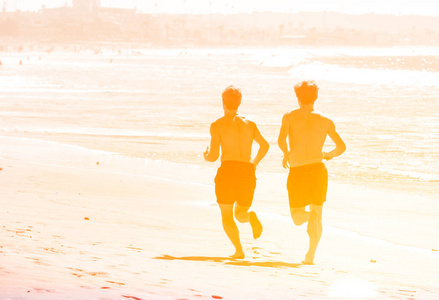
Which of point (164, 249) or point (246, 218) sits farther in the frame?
point (164, 249)

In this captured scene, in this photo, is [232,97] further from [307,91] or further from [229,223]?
[229,223]

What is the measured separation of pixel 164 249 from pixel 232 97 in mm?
1391

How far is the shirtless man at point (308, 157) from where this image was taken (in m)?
6.47

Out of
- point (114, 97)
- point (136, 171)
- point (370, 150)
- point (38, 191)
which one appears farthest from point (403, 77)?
point (38, 191)

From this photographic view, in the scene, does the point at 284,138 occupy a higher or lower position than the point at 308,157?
higher

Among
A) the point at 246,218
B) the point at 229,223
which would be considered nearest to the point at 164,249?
the point at 229,223

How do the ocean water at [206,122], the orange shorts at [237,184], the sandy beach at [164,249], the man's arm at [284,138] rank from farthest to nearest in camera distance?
the ocean water at [206,122]
the man's arm at [284,138]
the orange shorts at [237,184]
the sandy beach at [164,249]

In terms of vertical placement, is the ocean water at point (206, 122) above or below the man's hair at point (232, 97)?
below

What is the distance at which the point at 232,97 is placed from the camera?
629 cm

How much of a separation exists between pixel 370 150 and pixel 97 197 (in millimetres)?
7147

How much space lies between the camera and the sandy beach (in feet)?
17.3

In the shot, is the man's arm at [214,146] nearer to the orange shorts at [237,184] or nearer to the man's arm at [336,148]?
the orange shorts at [237,184]

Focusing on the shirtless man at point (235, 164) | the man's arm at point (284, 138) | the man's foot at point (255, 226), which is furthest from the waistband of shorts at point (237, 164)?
the man's foot at point (255, 226)

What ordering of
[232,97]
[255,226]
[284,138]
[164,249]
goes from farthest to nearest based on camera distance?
[164,249], [284,138], [255,226], [232,97]
